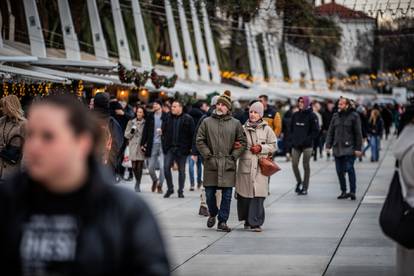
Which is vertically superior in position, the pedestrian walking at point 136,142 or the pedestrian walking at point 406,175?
the pedestrian walking at point 406,175

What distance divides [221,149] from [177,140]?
19.9 feet

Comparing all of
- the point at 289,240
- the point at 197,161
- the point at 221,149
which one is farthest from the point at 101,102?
the point at 197,161

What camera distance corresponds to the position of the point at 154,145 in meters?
21.4

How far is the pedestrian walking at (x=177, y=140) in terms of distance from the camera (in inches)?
789

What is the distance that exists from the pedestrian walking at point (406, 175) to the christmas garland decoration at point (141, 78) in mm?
20442

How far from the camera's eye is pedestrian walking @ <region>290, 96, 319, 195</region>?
20.8 m

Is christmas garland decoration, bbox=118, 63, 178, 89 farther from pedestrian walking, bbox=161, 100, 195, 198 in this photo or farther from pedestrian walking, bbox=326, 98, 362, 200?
pedestrian walking, bbox=326, 98, 362, 200

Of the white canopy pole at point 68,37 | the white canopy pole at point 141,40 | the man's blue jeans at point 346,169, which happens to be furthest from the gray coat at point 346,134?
the white canopy pole at point 141,40

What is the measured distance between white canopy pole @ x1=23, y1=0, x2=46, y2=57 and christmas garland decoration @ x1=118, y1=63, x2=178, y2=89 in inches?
97.1

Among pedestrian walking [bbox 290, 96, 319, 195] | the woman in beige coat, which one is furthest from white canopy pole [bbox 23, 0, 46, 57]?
the woman in beige coat

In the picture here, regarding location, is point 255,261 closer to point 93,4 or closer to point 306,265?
point 306,265

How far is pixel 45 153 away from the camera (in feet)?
12.3

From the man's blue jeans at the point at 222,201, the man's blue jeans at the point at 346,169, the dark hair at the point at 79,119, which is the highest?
the dark hair at the point at 79,119

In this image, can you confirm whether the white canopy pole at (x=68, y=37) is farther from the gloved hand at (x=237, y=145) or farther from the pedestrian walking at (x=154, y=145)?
the gloved hand at (x=237, y=145)
